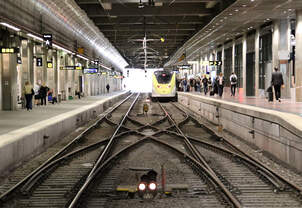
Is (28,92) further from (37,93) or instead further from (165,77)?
(165,77)

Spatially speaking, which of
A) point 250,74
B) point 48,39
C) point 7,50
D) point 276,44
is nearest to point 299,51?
point 276,44

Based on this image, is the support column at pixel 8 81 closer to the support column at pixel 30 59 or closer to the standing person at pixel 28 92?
the standing person at pixel 28 92

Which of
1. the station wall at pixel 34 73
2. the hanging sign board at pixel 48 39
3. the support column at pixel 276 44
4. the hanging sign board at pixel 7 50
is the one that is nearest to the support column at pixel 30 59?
the station wall at pixel 34 73

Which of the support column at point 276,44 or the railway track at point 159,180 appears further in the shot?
the support column at point 276,44

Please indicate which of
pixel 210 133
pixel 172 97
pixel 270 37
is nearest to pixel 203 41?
pixel 172 97

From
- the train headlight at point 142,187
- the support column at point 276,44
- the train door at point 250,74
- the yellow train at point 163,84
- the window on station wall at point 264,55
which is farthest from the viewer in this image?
the yellow train at point 163,84

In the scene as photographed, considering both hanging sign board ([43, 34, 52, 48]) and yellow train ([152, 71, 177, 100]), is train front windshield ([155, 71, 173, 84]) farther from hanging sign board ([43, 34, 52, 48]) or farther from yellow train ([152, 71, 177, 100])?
hanging sign board ([43, 34, 52, 48])

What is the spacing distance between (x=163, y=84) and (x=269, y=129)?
28.2 metres

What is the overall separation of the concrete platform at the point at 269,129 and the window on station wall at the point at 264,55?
1184cm

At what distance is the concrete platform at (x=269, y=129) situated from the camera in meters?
8.73

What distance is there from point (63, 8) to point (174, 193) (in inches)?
795

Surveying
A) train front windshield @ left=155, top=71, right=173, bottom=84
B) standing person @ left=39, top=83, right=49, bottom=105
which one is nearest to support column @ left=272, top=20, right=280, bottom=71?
train front windshield @ left=155, top=71, right=173, bottom=84

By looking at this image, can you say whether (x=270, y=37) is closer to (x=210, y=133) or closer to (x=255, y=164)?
(x=210, y=133)

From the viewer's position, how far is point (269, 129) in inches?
424
